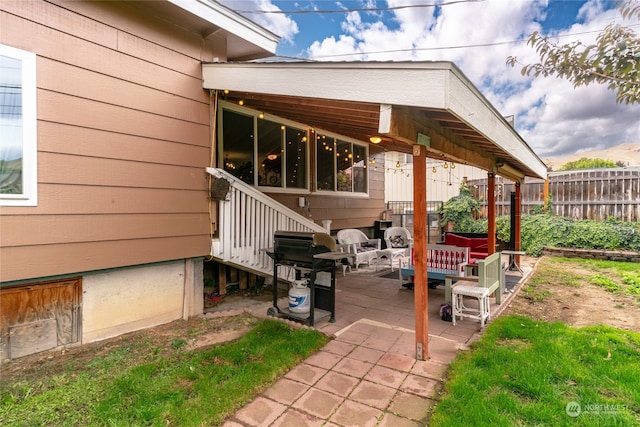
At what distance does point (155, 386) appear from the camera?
7.87ft

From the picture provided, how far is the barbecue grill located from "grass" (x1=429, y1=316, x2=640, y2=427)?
156 centimetres

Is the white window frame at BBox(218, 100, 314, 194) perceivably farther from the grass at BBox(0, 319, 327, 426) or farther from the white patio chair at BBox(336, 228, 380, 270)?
the grass at BBox(0, 319, 327, 426)

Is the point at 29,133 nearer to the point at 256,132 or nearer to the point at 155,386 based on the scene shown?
the point at 155,386

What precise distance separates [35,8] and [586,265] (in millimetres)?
10508

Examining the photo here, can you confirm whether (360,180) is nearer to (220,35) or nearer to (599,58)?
(220,35)

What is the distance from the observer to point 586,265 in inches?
301

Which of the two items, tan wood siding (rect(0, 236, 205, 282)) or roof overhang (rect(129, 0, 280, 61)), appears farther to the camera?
roof overhang (rect(129, 0, 280, 61))

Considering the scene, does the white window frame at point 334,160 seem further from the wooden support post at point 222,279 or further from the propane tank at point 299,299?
the propane tank at point 299,299

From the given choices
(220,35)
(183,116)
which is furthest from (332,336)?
(220,35)

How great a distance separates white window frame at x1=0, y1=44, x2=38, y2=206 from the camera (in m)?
2.72

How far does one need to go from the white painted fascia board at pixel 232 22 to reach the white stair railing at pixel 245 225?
179 cm

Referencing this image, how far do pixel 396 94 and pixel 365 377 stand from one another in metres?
2.27

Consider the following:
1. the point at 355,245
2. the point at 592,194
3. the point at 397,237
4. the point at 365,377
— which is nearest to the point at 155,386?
the point at 365,377

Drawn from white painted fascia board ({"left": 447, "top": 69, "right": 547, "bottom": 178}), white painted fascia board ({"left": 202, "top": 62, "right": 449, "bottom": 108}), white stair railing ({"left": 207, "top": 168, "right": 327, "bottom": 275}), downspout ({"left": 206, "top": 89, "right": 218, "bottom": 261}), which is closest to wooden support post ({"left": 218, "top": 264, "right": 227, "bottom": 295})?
white stair railing ({"left": 207, "top": 168, "right": 327, "bottom": 275})
